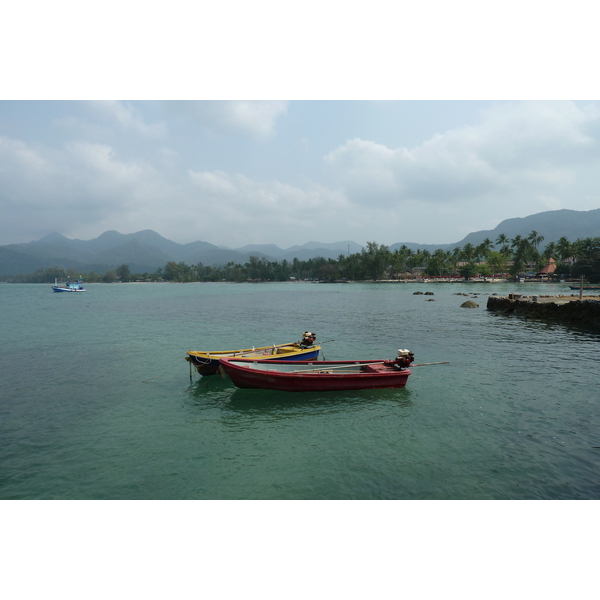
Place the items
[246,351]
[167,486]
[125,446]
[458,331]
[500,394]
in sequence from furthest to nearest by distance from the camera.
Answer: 1. [458,331]
2. [246,351]
3. [500,394]
4. [125,446]
5. [167,486]

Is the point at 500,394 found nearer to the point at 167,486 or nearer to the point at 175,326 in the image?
the point at 167,486

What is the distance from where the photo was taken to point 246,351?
19.8 meters

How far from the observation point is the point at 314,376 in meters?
15.7

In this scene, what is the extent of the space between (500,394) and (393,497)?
9853 mm

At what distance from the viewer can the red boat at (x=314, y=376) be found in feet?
51.5

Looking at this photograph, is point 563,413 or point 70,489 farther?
point 563,413

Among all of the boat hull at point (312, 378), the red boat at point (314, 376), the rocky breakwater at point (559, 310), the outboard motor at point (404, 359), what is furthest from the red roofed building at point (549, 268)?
the boat hull at point (312, 378)

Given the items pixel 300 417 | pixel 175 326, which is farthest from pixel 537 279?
pixel 300 417

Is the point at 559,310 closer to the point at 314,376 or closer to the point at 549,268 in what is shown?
the point at 314,376

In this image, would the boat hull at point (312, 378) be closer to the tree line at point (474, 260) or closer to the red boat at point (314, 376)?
the red boat at point (314, 376)

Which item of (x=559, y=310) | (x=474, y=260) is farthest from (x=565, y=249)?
(x=559, y=310)

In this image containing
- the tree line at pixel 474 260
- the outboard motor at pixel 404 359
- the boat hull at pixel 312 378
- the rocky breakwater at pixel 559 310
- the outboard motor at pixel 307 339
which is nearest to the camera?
the boat hull at pixel 312 378

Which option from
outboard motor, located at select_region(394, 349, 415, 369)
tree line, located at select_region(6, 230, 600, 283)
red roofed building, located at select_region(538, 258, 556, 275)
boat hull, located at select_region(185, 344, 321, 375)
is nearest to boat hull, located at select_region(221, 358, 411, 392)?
outboard motor, located at select_region(394, 349, 415, 369)

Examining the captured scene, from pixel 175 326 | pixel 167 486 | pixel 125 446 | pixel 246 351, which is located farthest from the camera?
pixel 175 326
